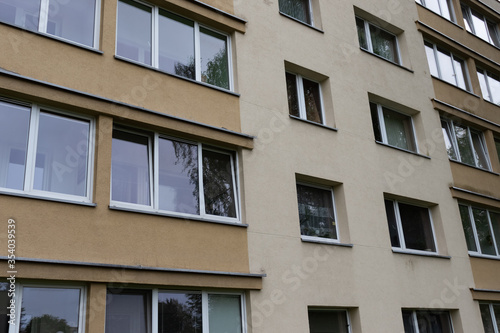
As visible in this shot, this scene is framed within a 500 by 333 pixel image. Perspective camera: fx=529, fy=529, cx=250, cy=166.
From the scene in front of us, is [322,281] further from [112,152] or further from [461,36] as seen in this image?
[461,36]

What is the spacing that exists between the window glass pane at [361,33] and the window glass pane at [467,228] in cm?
520

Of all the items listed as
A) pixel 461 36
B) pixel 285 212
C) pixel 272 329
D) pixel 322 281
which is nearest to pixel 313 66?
pixel 285 212

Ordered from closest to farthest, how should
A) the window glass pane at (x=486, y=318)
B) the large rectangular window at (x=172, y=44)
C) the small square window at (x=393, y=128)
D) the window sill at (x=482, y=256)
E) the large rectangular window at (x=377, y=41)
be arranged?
the large rectangular window at (x=172, y=44) → the window glass pane at (x=486, y=318) → the small square window at (x=393, y=128) → the window sill at (x=482, y=256) → the large rectangular window at (x=377, y=41)

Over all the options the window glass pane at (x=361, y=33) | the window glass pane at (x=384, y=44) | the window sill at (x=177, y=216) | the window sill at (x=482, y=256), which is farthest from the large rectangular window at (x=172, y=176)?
the window sill at (x=482, y=256)

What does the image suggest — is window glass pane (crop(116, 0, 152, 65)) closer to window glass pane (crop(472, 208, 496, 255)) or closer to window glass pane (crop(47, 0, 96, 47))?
window glass pane (crop(47, 0, 96, 47))

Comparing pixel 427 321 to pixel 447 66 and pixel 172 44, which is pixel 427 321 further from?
pixel 447 66

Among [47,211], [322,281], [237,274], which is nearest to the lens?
[47,211]

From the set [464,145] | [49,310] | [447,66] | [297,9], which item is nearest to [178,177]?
[49,310]

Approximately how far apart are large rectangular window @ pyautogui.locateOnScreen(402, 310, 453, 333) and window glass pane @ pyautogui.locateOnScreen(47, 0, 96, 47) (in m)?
8.68

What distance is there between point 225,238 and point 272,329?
176 cm

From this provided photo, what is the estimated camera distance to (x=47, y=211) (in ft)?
24.6

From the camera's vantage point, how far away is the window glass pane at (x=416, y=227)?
13.0 meters

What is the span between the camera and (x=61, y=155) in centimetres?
809

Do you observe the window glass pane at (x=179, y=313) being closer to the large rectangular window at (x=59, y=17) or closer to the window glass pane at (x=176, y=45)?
the window glass pane at (x=176, y=45)
